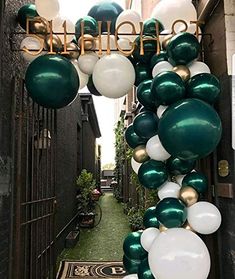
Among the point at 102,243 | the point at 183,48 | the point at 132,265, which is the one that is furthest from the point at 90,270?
the point at 183,48

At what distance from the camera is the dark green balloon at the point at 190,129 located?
1.82m

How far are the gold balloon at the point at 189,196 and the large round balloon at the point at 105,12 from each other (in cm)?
149

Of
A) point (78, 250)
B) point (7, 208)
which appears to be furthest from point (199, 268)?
point (78, 250)

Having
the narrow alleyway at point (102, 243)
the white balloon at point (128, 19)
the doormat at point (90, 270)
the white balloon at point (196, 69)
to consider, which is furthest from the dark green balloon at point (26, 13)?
the narrow alleyway at point (102, 243)

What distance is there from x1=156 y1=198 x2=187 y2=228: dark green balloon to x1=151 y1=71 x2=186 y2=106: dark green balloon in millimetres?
658

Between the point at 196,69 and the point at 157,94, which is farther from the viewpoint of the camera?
the point at 196,69

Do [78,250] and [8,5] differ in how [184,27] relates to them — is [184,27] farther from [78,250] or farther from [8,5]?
[78,250]

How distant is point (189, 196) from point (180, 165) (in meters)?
0.24

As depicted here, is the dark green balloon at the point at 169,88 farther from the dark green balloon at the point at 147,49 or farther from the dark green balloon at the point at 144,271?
the dark green balloon at the point at 144,271

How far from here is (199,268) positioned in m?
→ 1.79

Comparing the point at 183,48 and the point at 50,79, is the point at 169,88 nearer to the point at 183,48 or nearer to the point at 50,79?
the point at 183,48

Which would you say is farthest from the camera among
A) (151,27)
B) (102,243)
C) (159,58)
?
(102,243)

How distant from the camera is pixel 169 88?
79.2 inches

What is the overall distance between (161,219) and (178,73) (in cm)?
99
